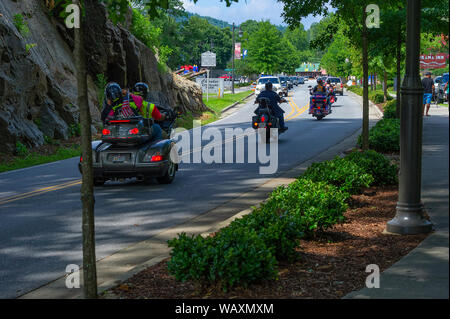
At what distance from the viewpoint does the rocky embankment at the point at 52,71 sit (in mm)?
20453

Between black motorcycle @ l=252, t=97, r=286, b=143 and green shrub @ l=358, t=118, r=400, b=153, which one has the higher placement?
black motorcycle @ l=252, t=97, r=286, b=143

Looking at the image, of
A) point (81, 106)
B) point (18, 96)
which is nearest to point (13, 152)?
point (18, 96)

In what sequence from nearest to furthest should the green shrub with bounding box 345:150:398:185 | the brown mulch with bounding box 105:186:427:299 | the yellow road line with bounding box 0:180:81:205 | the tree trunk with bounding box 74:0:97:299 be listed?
the tree trunk with bounding box 74:0:97:299
the brown mulch with bounding box 105:186:427:299
the green shrub with bounding box 345:150:398:185
the yellow road line with bounding box 0:180:81:205

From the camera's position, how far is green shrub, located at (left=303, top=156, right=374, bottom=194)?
378 inches

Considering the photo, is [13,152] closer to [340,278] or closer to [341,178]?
[341,178]

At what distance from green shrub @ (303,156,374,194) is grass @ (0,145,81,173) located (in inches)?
391

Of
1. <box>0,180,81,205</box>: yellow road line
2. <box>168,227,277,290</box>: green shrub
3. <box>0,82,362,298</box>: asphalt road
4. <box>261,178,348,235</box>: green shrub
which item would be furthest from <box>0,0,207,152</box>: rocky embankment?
<box>168,227,277,290</box>: green shrub

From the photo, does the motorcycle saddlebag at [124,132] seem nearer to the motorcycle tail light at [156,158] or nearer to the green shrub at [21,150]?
the motorcycle tail light at [156,158]

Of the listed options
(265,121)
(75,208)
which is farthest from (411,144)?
(265,121)

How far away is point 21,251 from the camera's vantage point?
7.89 meters

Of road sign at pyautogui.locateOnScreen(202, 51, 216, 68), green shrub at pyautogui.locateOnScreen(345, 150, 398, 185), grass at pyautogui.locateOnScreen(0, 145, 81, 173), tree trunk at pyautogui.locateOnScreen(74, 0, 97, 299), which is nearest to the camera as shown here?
tree trunk at pyautogui.locateOnScreen(74, 0, 97, 299)

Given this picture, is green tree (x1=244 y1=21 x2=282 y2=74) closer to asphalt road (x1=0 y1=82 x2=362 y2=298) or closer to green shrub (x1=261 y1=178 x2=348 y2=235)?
asphalt road (x1=0 y1=82 x2=362 y2=298)
